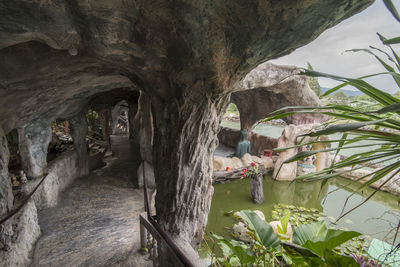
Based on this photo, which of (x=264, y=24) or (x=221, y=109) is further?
(x=221, y=109)

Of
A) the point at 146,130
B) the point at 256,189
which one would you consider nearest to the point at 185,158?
the point at 146,130

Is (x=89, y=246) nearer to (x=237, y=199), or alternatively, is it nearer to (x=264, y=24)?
(x=264, y=24)

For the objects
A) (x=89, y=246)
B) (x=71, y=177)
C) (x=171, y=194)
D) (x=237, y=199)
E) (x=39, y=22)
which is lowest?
(x=237, y=199)

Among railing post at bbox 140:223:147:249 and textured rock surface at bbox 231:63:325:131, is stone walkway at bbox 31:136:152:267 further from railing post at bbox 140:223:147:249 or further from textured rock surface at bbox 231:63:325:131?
textured rock surface at bbox 231:63:325:131

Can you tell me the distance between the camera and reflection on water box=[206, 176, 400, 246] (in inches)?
206

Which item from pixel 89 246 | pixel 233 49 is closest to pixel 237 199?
pixel 89 246

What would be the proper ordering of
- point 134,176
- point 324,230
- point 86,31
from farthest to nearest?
1. point 134,176
2. point 86,31
3. point 324,230

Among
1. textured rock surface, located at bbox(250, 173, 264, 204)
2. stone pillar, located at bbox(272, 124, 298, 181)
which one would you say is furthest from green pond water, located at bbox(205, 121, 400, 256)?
stone pillar, located at bbox(272, 124, 298, 181)

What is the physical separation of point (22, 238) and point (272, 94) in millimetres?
9667

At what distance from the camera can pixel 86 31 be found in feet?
Result: 5.72

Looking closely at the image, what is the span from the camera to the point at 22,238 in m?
2.82

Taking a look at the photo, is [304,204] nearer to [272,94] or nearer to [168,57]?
[272,94]

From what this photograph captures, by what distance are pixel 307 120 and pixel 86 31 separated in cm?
1043

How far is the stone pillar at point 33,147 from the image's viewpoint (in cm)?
393
